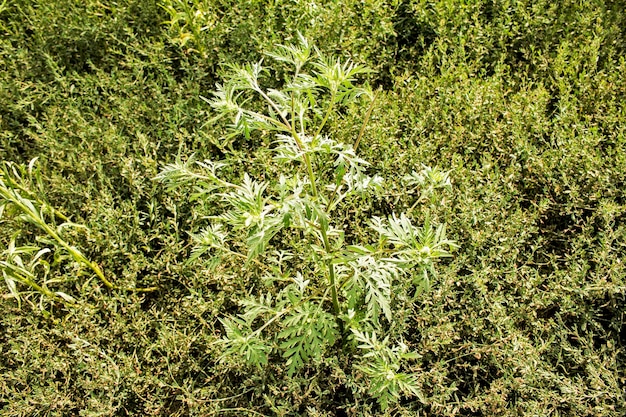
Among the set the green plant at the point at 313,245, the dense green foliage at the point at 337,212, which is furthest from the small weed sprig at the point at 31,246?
the green plant at the point at 313,245

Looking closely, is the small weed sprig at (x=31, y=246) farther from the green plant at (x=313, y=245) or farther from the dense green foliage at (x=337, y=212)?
the green plant at (x=313, y=245)

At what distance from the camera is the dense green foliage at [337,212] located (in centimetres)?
278

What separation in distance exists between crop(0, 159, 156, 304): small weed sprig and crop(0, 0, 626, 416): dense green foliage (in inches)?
0.7

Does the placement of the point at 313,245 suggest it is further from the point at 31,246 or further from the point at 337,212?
the point at 31,246

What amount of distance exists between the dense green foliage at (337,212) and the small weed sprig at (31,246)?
2 cm

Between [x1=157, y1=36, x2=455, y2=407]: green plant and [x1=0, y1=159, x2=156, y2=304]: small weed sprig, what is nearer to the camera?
[x1=157, y1=36, x2=455, y2=407]: green plant

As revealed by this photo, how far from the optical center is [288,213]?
78.2 inches

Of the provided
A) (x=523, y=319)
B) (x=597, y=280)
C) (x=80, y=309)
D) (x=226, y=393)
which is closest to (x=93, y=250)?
(x=80, y=309)

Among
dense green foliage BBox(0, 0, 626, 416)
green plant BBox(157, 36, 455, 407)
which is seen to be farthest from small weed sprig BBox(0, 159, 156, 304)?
green plant BBox(157, 36, 455, 407)

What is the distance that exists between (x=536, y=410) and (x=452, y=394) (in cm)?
39

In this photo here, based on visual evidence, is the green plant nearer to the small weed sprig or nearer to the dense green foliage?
the dense green foliage

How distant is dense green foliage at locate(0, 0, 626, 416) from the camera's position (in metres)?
2.78

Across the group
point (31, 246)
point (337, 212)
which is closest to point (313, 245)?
point (337, 212)

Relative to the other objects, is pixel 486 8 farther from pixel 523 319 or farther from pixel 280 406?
pixel 280 406
